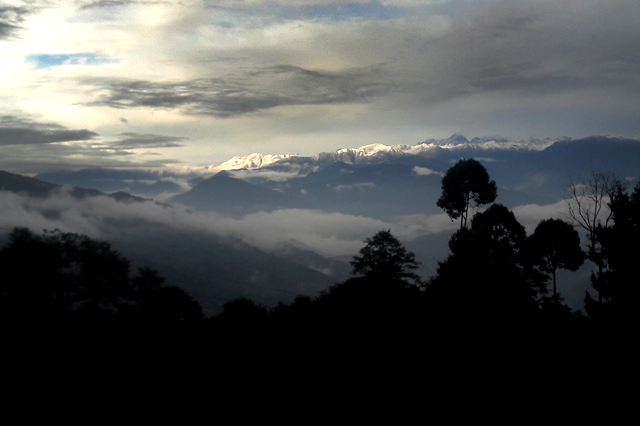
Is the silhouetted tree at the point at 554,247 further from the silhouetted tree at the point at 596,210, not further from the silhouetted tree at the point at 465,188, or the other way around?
the silhouetted tree at the point at 465,188

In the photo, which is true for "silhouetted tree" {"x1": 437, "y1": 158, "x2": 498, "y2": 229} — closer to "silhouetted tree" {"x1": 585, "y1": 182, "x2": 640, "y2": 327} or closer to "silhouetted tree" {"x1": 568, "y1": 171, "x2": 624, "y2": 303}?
"silhouetted tree" {"x1": 568, "y1": 171, "x2": 624, "y2": 303}

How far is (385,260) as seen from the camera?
5984 cm

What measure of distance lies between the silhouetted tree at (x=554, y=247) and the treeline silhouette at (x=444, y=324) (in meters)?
0.12

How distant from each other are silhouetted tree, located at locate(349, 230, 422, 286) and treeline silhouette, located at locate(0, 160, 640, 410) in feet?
16.7

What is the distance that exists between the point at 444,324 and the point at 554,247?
61.2ft

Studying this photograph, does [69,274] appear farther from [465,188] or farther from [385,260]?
Answer: [465,188]

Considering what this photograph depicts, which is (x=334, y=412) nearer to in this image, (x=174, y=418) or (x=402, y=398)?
(x=402, y=398)

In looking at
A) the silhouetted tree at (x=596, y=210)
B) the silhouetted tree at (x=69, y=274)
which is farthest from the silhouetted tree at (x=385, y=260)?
the silhouetted tree at (x=69, y=274)

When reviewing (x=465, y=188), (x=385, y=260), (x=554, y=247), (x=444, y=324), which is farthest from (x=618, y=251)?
(x=385, y=260)

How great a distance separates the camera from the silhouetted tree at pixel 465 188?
4969 cm

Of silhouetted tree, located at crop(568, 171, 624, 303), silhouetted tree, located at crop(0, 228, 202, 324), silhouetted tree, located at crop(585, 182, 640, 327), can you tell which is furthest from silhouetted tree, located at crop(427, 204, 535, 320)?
silhouetted tree, located at crop(0, 228, 202, 324)

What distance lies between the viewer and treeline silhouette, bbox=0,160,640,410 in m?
25.3

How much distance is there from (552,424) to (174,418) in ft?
58.6

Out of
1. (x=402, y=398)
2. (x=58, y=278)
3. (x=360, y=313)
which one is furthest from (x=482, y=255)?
(x=58, y=278)
